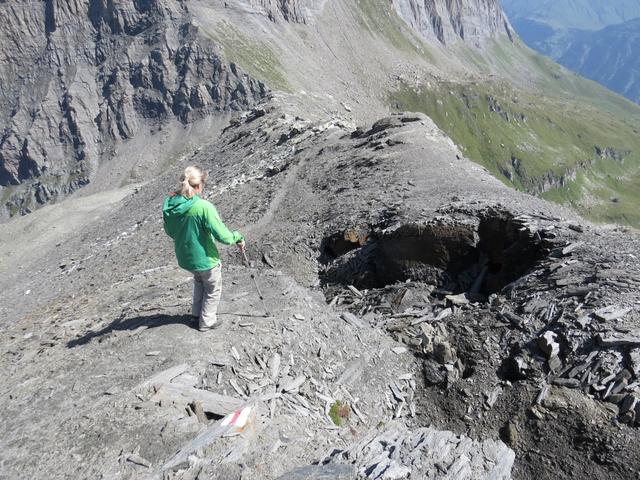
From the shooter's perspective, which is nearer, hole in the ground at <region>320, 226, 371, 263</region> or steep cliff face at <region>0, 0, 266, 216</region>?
hole in the ground at <region>320, 226, 371, 263</region>

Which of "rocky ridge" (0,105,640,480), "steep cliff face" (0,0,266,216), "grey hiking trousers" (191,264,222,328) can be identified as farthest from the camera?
"steep cliff face" (0,0,266,216)

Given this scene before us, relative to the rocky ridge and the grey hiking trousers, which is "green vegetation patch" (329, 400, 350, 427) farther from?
the grey hiking trousers

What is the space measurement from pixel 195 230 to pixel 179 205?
64cm

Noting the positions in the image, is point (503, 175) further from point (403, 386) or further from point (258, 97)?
point (403, 386)

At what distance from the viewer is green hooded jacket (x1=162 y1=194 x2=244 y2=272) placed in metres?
10.5

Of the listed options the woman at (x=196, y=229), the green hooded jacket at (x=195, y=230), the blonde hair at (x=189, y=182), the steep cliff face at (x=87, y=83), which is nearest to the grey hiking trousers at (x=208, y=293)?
the woman at (x=196, y=229)

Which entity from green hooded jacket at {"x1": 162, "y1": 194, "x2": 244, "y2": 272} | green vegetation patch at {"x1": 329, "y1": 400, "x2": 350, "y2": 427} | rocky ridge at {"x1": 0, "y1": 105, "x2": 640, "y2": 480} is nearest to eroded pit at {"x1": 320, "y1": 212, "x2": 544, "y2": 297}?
rocky ridge at {"x1": 0, "y1": 105, "x2": 640, "y2": 480}

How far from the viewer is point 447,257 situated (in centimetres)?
1639

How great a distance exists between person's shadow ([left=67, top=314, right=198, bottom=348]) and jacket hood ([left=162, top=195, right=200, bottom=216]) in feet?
9.86

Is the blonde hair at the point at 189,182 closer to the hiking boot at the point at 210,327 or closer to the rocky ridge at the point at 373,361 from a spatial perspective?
the hiking boot at the point at 210,327

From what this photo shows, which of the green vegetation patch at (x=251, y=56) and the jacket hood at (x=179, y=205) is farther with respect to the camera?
the green vegetation patch at (x=251, y=56)

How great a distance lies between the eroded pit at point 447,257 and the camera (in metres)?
15.1

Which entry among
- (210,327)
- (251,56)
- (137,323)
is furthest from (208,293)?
(251,56)

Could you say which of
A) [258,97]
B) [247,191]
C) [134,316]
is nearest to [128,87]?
[258,97]
